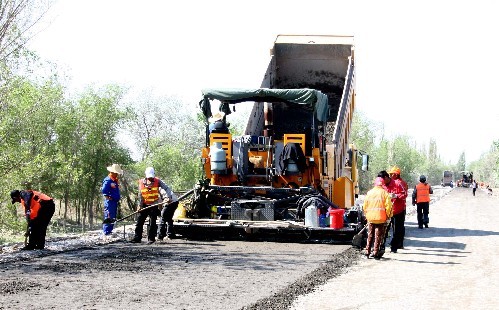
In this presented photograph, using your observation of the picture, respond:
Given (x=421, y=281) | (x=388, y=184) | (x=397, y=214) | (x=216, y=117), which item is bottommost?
(x=421, y=281)

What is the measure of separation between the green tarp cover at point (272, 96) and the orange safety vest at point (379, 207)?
273 cm

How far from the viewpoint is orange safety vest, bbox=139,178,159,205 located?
13.4m

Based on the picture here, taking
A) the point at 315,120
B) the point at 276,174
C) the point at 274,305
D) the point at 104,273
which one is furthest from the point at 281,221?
the point at 274,305

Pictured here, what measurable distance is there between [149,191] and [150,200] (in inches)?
7.8

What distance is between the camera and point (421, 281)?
9.09 meters

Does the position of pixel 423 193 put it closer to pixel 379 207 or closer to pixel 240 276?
pixel 379 207

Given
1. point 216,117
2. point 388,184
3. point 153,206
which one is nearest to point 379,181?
point 388,184

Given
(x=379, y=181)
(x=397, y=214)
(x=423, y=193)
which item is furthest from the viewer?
(x=423, y=193)

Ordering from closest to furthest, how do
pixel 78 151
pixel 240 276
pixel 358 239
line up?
pixel 240 276 → pixel 358 239 → pixel 78 151

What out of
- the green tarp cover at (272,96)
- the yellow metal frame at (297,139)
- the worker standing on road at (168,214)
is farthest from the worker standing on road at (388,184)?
the worker standing on road at (168,214)

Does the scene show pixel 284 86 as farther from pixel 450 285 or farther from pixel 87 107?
pixel 87 107

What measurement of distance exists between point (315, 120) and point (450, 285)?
19.5 ft

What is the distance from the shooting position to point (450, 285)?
880cm

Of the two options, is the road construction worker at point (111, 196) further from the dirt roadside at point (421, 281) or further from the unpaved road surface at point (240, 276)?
the dirt roadside at point (421, 281)
